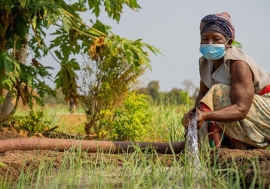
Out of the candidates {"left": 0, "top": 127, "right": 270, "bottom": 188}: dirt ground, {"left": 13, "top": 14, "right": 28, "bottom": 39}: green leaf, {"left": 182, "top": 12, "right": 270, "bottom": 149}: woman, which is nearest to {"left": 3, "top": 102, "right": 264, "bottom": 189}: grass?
{"left": 0, "top": 127, "right": 270, "bottom": 188}: dirt ground

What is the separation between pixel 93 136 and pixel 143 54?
45.1 inches

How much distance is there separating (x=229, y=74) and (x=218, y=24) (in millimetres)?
427

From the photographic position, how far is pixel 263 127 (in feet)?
16.4

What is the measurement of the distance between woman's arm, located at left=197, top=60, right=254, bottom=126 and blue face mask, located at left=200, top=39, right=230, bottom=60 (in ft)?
0.43

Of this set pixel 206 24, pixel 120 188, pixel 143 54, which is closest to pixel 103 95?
pixel 143 54

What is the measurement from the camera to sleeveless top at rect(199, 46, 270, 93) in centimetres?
488

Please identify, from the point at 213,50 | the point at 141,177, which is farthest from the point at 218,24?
the point at 141,177

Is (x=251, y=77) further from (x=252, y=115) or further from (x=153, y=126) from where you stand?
(x=153, y=126)

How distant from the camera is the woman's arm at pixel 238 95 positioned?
15.0 ft

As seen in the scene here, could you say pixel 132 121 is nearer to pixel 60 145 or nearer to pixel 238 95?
pixel 60 145

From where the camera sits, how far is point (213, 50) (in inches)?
192

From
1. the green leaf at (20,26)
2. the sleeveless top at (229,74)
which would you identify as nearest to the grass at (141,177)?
the sleeveless top at (229,74)

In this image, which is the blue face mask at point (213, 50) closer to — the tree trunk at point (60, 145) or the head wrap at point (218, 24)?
the head wrap at point (218, 24)

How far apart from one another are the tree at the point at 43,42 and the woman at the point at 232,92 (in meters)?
1.49
